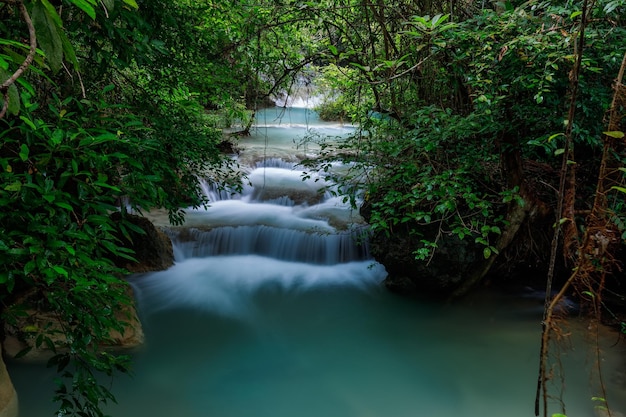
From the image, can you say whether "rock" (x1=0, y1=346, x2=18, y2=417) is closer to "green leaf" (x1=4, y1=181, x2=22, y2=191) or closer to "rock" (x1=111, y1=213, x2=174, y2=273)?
"green leaf" (x1=4, y1=181, x2=22, y2=191)

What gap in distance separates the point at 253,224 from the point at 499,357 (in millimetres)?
4668

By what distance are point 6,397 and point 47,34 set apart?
3.35 m

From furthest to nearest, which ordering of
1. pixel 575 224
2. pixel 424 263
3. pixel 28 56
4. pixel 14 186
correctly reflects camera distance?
1. pixel 424 263
2. pixel 575 224
3. pixel 14 186
4. pixel 28 56

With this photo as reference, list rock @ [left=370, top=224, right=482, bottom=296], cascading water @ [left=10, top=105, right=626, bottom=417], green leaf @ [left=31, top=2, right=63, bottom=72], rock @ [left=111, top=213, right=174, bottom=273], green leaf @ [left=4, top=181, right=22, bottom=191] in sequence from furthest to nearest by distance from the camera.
Result: rock @ [left=111, top=213, right=174, bottom=273] < rock @ [left=370, top=224, right=482, bottom=296] < cascading water @ [left=10, top=105, right=626, bottom=417] < green leaf @ [left=4, top=181, right=22, bottom=191] < green leaf @ [left=31, top=2, right=63, bottom=72]

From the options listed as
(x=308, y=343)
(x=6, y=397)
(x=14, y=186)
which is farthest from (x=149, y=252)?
(x=14, y=186)

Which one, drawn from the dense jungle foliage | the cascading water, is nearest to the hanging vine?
the dense jungle foliage

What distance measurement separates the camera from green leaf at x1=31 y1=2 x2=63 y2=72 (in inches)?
36.8

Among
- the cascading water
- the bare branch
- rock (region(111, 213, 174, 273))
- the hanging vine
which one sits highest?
the bare branch

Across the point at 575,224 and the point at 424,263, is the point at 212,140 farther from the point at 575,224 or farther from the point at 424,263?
the point at 575,224

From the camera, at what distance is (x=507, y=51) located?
3.20m

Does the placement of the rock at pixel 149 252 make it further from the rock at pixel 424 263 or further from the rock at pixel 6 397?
the rock at pixel 424 263

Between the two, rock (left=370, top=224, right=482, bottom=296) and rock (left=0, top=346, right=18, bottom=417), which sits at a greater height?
rock (left=370, top=224, right=482, bottom=296)

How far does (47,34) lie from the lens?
958mm

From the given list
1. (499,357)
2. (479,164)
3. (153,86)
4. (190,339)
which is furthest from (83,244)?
(499,357)
